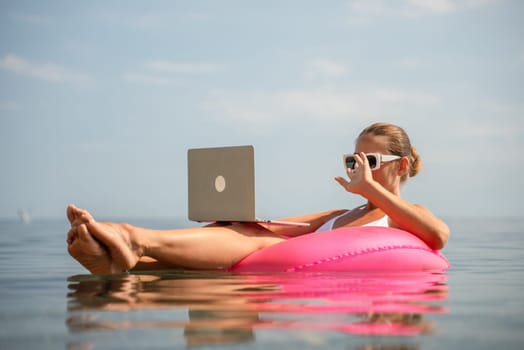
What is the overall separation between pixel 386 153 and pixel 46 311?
2555 mm

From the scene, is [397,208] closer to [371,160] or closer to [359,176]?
[359,176]

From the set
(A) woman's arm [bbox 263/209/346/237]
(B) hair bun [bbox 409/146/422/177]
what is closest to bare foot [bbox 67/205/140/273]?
(A) woman's arm [bbox 263/209/346/237]

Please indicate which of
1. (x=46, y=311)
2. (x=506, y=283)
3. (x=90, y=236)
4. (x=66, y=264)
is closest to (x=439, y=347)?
(x=46, y=311)

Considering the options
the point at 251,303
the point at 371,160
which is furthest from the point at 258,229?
the point at 251,303

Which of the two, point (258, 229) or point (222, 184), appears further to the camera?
point (258, 229)

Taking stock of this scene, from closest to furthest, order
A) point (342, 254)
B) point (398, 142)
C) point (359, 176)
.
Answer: point (342, 254), point (359, 176), point (398, 142)

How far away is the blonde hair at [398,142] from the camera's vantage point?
14.7ft

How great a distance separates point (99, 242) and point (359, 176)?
5.37ft

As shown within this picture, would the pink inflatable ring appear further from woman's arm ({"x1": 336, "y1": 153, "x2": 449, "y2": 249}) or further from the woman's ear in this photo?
the woman's ear

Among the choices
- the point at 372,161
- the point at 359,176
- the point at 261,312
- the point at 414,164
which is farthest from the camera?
the point at 414,164

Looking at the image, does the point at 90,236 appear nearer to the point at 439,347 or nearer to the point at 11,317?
the point at 11,317

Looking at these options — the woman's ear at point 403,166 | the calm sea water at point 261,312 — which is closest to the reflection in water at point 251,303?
the calm sea water at point 261,312

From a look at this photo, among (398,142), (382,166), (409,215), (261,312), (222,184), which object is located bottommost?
(261,312)

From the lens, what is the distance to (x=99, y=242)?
3352 mm
